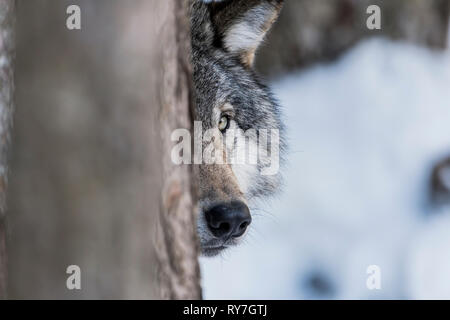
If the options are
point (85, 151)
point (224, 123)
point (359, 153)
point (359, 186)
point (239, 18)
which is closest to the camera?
point (85, 151)

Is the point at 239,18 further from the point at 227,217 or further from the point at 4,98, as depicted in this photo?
the point at 4,98

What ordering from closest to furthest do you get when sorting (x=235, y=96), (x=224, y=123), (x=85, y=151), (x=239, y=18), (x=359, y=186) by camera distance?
(x=85, y=151) < (x=224, y=123) < (x=235, y=96) < (x=239, y=18) < (x=359, y=186)

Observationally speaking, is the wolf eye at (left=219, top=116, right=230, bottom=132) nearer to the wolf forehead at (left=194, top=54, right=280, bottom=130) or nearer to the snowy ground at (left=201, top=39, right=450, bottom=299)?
the wolf forehead at (left=194, top=54, right=280, bottom=130)

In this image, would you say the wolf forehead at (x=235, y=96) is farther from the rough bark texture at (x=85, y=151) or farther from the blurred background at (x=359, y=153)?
the rough bark texture at (x=85, y=151)

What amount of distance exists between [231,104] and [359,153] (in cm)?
239

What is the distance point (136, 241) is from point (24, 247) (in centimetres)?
27

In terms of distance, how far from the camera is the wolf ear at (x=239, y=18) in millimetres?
3451

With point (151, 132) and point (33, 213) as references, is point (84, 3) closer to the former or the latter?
point (151, 132)

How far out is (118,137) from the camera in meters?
1.58

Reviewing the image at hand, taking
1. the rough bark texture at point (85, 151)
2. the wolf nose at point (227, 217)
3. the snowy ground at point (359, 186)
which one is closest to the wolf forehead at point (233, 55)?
the wolf nose at point (227, 217)

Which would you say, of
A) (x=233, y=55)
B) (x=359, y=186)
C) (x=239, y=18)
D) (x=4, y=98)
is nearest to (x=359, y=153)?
(x=359, y=186)

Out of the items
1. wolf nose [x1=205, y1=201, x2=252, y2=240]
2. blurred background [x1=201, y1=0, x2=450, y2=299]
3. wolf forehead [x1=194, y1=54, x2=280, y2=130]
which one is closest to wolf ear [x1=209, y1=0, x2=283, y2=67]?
wolf forehead [x1=194, y1=54, x2=280, y2=130]

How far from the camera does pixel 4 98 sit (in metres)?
1.95
